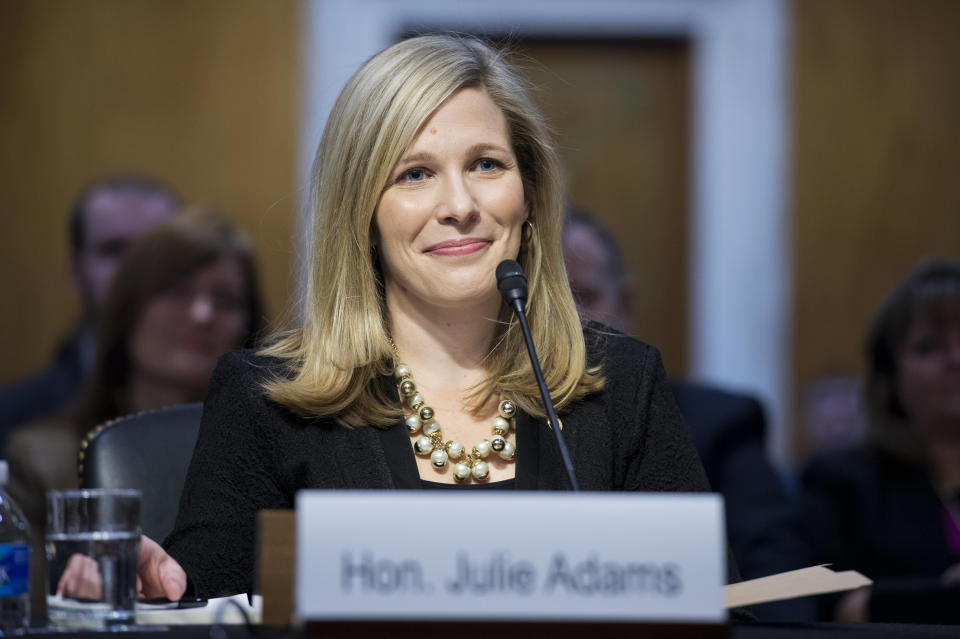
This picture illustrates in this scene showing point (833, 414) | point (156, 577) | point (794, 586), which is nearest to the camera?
point (794, 586)

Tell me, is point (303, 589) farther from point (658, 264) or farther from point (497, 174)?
point (658, 264)

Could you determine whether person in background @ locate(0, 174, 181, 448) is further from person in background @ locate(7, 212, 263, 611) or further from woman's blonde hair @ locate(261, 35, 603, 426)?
woman's blonde hair @ locate(261, 35, 603, 426)

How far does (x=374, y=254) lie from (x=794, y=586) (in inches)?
39.4

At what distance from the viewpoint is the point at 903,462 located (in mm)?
3127

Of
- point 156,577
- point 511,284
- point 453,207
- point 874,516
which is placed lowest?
point 874,516

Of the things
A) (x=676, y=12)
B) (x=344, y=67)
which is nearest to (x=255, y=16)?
(x=344, y=67)

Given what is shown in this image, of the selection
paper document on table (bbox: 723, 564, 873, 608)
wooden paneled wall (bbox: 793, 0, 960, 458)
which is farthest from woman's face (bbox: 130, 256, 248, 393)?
wooden paneled wall (bbox: 793, 0, 960, 458)

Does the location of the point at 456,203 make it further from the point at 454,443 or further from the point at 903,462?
Answer: the point at 903,462

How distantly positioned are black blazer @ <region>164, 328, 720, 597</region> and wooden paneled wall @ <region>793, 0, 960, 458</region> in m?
A: 3.11

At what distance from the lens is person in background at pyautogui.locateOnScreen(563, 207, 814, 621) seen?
2852 mm

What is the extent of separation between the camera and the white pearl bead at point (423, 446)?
1898 millimetres

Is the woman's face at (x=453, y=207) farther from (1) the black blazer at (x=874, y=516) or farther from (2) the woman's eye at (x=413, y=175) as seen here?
(1) the black blazer at (x=874, y=516)

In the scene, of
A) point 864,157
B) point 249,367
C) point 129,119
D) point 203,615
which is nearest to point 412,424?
point 249,367

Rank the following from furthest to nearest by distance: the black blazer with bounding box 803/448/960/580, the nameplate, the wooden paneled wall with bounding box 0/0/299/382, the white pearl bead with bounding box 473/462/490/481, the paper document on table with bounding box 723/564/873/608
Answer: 1. the wooden paneled wall with bounding box 0/0/299/382
2. the black blazer with bounding box 803/448/960/580
3. the white pearl bead with bounding box 473/462/490/481
4. the paper document on table with bounding box 723/564/873/608
5. the nameplate
